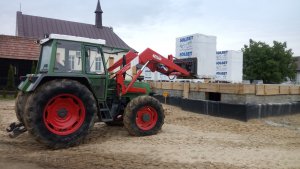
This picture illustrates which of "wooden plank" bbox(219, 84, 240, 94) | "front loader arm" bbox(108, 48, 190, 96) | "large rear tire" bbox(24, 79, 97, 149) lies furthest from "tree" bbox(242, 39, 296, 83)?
"large rear tire" bbox(24, 79, 97, 149)

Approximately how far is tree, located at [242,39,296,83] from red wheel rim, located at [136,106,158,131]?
125ft

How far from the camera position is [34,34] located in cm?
3256

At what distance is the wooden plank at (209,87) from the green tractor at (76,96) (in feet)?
13.7

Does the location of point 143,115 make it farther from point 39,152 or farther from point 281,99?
point 281,99

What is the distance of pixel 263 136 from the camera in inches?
321

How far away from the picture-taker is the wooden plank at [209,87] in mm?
11781

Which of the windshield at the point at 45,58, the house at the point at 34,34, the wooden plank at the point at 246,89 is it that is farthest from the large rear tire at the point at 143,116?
the house at the point at 34,34

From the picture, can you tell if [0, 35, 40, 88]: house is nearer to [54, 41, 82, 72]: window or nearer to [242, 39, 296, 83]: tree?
[54, 41, 82, 72]: window

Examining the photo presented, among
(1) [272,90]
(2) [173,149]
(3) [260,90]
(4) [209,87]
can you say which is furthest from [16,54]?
(2) [173,149]

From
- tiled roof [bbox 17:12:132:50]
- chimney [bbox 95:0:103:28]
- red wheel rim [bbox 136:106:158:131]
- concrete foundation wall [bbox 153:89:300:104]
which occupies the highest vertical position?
chimney [bbox 95:0:103:28]

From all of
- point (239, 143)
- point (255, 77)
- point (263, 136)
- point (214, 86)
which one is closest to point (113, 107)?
point (239, 143)

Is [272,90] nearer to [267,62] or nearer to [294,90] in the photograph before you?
[294,90]

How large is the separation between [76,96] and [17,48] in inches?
626

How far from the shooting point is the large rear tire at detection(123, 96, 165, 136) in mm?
7770
